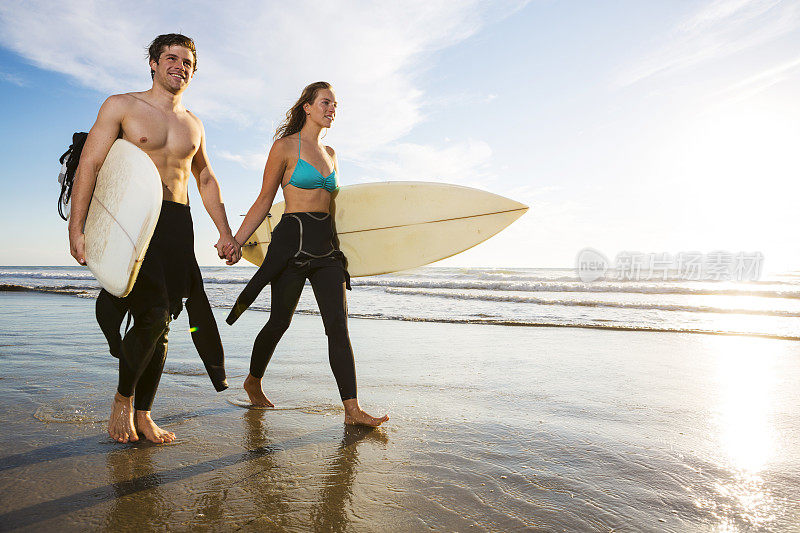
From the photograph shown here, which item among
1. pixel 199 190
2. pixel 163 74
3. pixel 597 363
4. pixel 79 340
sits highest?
pixel 163 74

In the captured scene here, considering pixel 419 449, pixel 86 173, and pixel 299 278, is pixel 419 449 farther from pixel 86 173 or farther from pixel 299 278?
pixel 86 173

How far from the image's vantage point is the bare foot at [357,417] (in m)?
2.67

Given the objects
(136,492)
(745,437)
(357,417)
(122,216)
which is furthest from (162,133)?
(745,437)

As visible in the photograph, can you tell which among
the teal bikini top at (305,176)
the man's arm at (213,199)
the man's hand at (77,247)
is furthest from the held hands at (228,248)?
the man's hand at (77,247)

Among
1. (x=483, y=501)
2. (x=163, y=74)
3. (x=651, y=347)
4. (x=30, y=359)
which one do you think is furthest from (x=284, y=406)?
(x=651, y=347)

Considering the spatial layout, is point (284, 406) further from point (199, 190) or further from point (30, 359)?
point (30, 359)

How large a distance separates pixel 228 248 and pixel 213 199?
0.33 m

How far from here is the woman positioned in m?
2.97

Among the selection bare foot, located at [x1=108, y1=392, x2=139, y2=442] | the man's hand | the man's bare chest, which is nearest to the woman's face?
the man's bare chest

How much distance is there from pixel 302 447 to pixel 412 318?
19.8 ft

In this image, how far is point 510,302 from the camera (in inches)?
454

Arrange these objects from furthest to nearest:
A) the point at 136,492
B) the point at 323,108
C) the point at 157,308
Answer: the point at 323,108 → the point at 157,308 → the point at 136,492

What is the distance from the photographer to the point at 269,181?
3.06 m

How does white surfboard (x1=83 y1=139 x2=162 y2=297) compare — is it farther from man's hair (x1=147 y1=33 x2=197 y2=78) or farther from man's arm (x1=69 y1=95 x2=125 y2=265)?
man's hair (x1=147 y1=33 x2=197 y2=78)
